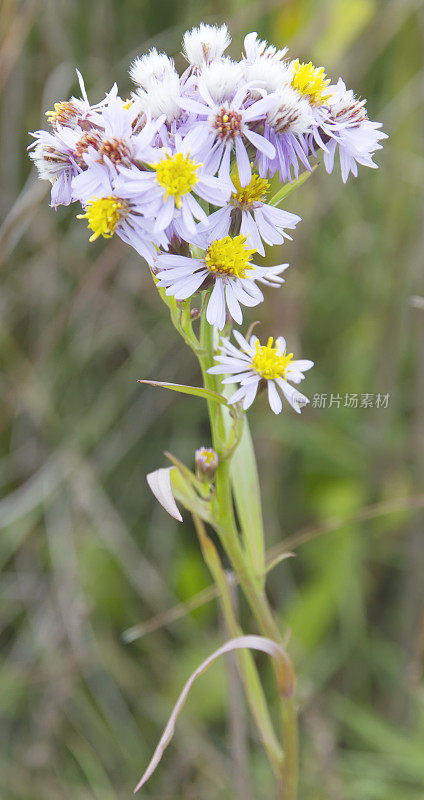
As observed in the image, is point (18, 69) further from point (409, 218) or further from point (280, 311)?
point (409, 218)

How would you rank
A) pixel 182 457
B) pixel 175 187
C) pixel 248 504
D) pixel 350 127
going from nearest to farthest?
pixel 175 187
pixel 350 127
pixel 248 504
pixel 182 457

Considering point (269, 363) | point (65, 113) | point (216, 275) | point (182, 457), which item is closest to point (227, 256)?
point (216, 275)

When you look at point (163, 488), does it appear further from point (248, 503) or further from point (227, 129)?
point (227, 129)

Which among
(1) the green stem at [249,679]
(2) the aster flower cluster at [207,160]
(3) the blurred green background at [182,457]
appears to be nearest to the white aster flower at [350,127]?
(2) the aster flower cluster at [207,160]

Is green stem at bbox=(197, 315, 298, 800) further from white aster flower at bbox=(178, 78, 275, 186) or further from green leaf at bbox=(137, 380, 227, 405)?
white aster flower at bbox=(178, 78, 275, 186)

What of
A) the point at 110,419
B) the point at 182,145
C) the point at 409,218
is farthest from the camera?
the point at 409,218

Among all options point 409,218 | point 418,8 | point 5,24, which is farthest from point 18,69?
point 409,218

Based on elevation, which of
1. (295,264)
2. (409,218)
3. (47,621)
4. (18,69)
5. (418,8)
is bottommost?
(47,621)
